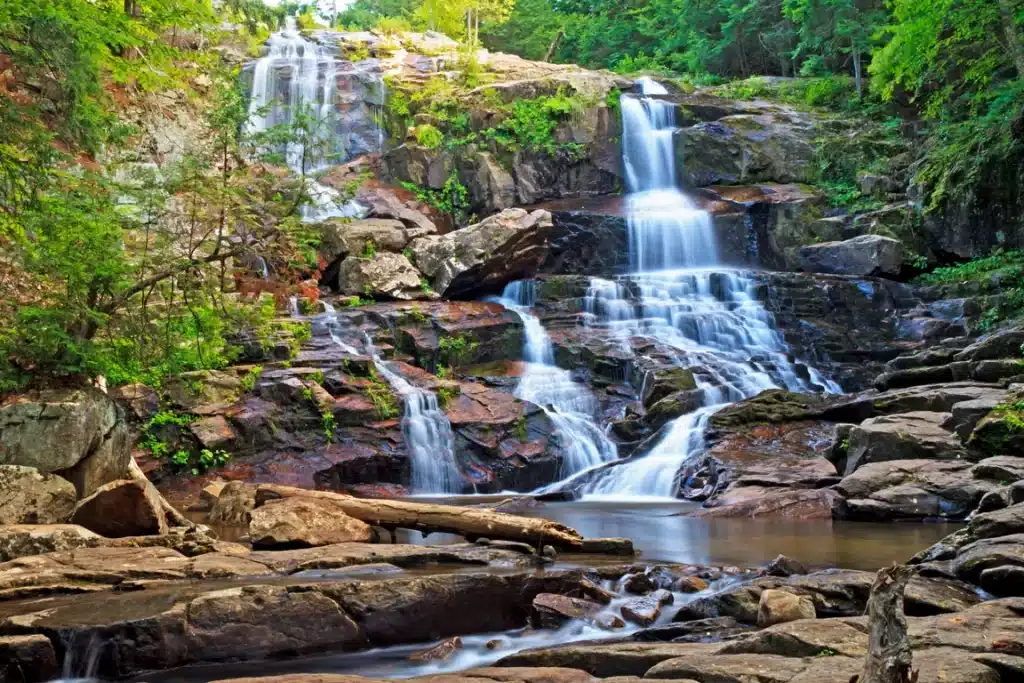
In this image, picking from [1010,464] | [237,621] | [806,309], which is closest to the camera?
[237,621]

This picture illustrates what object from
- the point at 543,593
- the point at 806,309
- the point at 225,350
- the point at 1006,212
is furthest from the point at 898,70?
the point at 543,593

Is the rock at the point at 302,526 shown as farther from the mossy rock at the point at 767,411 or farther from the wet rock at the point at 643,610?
the mossy rock at the point at 767,411

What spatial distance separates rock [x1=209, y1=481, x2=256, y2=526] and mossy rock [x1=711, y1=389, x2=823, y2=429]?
886cm

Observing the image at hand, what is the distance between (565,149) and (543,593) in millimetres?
24030

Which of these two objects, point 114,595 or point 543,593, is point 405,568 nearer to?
point 543,593

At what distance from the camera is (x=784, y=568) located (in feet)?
25.7

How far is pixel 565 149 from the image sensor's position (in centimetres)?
2945

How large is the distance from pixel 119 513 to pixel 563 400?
1133 centimetres

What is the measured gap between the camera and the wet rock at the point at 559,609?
6824mm

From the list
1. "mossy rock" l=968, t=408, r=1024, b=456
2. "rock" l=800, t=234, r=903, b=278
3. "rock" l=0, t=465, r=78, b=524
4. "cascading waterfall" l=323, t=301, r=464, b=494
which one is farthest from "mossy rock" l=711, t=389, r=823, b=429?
"rock" l=0, t=465, r=78, b=524

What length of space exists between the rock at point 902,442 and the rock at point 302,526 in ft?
26.2

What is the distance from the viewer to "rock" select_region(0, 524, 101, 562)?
7.40 m

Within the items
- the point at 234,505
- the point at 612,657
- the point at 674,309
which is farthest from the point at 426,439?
the point at 612,657

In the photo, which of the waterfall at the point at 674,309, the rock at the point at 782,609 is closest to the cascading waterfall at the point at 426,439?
the waterfall at the point at 674,309
